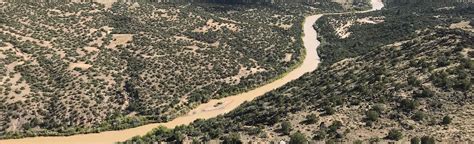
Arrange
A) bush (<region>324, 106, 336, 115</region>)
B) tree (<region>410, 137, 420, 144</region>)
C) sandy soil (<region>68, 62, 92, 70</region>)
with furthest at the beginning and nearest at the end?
sandy soil (<region>68, 62, 92, 70</region>)
bush (<region>324, 106, 336, 115</region>)
tree (<region>410, 137, 420, 144</region>)

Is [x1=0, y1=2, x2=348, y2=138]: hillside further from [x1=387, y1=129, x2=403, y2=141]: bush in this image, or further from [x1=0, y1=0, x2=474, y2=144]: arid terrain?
[x1=387, y1=129, x2=403, y2=141]: bush

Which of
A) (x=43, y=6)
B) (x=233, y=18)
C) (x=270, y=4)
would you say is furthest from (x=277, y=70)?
(x=270, y=4)

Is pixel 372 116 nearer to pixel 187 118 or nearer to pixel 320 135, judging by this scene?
pixel 320 135

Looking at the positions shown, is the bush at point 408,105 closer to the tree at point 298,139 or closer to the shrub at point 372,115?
the shrub at point 372,115

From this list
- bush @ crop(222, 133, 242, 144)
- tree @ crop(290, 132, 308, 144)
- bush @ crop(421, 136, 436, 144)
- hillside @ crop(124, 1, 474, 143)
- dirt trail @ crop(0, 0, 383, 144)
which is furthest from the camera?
dirt trail @ crop(0, 0, 383, 144)

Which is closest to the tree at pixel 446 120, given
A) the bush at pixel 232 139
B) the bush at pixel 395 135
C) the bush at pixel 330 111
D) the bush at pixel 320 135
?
the bush at pixel 395 135

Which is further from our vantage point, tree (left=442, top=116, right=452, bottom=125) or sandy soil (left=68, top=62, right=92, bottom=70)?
sandy soil (left=68, top=62, right=92, bottom=70)

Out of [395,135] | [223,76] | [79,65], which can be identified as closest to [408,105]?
[395,135]

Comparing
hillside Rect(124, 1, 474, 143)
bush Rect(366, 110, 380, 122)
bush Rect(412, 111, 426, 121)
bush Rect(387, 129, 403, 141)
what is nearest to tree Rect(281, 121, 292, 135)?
hillside Rect(124, 1, 474, 143)
